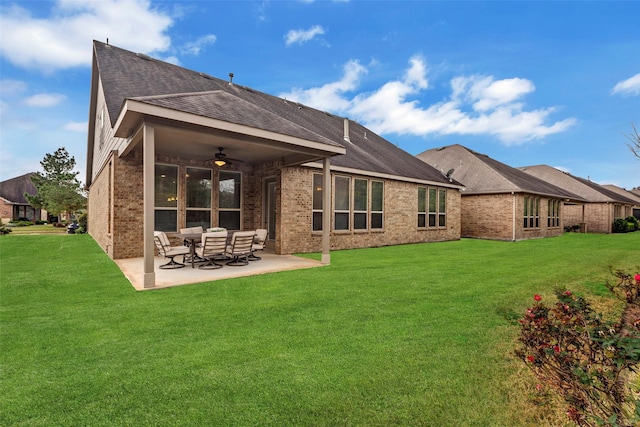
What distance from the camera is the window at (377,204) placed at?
13305 millimetres

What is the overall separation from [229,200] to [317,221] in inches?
131

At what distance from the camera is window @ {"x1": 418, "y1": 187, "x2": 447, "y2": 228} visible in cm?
1564

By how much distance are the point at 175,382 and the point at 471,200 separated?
2004 cm

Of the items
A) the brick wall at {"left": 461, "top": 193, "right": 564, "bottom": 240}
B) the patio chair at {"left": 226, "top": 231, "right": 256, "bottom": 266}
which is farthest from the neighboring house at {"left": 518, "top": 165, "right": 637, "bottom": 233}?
the patio chair at {"left": 226, "top": 231, "right": 256, "bottom": 266}

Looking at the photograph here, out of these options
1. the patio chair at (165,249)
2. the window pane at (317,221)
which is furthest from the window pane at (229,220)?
the patio chair at (165,249)

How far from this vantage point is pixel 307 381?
2.66 metres

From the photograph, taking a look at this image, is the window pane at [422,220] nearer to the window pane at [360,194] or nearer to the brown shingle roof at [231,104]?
the brown shingle roof at [231,104]

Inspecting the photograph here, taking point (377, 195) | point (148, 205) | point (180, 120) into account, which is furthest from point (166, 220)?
point (377, 195)

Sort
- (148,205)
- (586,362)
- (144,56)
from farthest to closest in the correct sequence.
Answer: (144,56), (148,205), (586,362)

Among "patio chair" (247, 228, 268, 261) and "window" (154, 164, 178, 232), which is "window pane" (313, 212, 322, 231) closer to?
"patio chair" (247, 228, 268, 261)

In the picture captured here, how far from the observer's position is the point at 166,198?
1004cm

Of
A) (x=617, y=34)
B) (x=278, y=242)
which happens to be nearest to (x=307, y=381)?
(x=278, y=242)

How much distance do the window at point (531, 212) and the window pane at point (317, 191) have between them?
1395 cm

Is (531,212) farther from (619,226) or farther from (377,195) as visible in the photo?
(619,226)
